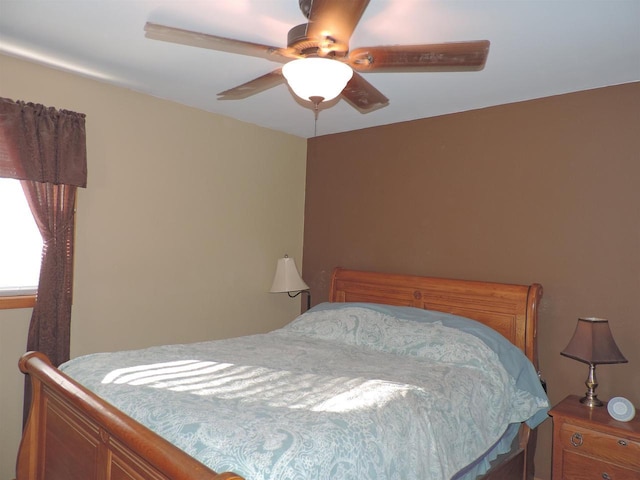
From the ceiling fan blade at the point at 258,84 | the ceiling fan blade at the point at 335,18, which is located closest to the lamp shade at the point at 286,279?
the ceiling fan blade at the point at 258,84

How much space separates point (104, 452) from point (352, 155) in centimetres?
294

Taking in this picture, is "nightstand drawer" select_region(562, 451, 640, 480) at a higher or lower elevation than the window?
lower

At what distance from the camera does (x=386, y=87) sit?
2.92 meters

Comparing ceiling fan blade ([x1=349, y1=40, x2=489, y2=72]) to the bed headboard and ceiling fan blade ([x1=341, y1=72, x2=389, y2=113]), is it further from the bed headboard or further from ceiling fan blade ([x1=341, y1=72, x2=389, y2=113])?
the bed headboard

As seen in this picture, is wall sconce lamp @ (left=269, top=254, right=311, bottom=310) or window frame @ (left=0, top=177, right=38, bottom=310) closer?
window frame @ (left=0, top=177, right=38, bottom=310)

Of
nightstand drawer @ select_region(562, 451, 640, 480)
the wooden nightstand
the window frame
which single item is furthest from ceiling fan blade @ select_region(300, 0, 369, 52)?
nightstand drawer @ select_region(562, 451, 640, 480)

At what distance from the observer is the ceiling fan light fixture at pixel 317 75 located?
175 centimetres

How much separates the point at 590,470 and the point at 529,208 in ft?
4.98

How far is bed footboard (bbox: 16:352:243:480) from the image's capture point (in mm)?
1354

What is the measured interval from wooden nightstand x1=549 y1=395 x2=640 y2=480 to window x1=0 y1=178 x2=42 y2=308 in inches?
121

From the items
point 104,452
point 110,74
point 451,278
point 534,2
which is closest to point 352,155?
point 451,278

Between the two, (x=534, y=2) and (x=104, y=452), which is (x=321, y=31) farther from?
(x=104, y=452)

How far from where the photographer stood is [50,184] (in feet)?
9.00

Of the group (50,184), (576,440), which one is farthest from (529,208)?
(50,184)
